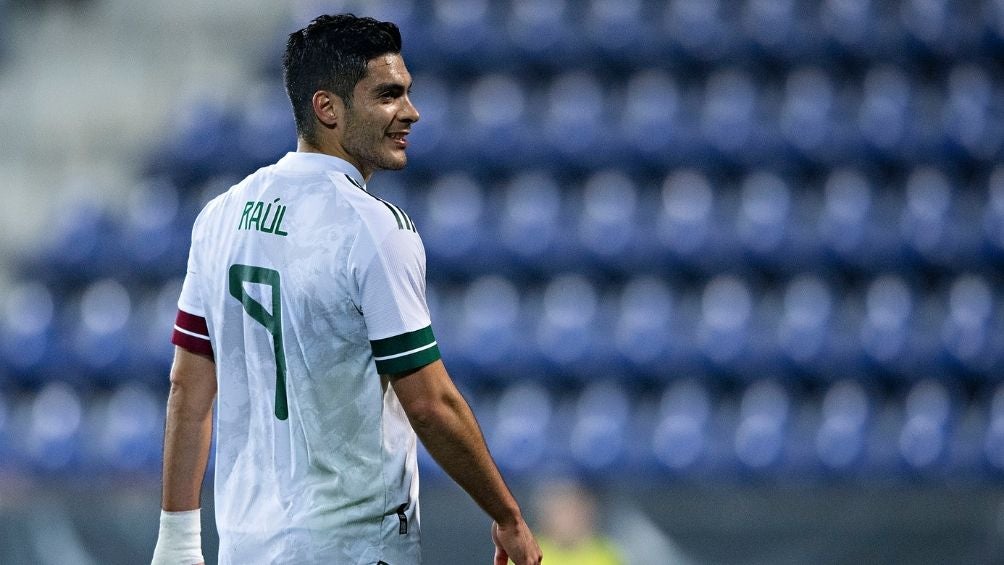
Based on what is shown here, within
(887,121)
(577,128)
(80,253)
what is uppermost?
(887,121)

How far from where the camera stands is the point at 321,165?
8.57 ft

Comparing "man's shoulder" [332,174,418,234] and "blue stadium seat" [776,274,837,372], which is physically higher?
"man's shoulder" [332,174,418,234]

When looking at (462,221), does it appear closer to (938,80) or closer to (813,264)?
(813,264)

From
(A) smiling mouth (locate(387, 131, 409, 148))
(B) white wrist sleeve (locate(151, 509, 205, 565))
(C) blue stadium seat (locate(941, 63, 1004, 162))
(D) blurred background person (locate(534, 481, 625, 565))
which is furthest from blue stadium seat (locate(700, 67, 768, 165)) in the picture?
(B) white wrist sleeve (locate(151, 509, 205, 565))

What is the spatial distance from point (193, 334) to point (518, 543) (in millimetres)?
767

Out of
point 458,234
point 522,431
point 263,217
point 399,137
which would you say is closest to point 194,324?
point 263,217

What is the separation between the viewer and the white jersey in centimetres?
249

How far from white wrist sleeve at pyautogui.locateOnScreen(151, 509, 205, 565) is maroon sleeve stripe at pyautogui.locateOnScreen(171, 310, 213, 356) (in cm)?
33

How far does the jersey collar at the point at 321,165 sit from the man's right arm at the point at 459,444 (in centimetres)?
40

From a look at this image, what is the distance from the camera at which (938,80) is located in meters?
9.16

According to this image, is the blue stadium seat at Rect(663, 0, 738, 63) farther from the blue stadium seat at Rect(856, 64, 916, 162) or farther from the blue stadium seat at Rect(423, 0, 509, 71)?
the blue stadium seat at Rect(423, 0, 509, 71)

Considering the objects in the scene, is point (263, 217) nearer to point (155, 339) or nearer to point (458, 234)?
point (458, 234)

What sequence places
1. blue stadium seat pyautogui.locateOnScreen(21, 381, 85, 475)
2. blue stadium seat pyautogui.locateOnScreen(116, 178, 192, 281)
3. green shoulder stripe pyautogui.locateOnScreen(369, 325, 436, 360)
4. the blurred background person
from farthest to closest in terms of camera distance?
blue stadium seat pyautogui.locateOnScreen(116, 178, 192, 281)
blue stadium seat pyautogui.locateOnScreen(21, 381, 85, 475)
the blurred background person
green shoulder stripe pyautogui.locateOnScreen(369, 325, 436, 360)

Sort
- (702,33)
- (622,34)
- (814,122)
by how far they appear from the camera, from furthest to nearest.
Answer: (622,34) < (702,33) < (814,122)
